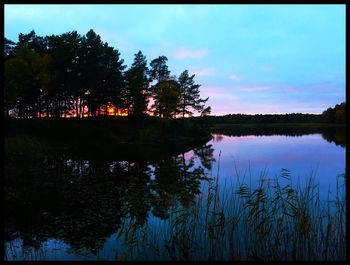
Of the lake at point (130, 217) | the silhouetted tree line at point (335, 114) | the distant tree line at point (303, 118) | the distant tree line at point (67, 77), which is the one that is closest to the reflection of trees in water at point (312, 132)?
the silhouetted tree line at point (335, 114)

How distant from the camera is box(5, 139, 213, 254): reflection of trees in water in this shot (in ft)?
27.5

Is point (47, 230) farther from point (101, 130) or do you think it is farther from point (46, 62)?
point (46, 62)

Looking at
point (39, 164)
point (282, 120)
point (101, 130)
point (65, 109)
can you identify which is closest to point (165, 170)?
point (39, 164)

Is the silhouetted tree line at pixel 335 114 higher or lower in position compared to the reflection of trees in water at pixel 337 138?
higher

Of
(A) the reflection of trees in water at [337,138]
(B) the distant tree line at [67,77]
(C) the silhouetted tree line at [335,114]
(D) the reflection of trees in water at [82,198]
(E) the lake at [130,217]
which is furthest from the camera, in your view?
(C) the silhouetted tree line at [335,114]

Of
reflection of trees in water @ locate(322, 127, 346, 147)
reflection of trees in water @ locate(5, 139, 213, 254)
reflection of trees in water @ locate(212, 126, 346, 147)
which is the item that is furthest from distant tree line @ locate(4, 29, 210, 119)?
reflection of trees in water @ locate(322, 127, 346, 147)

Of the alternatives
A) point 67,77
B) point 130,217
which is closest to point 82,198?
point 130,217

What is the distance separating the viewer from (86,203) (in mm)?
11258

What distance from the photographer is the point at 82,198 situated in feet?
39.4

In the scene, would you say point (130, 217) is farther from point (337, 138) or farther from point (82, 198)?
point (337, 138)

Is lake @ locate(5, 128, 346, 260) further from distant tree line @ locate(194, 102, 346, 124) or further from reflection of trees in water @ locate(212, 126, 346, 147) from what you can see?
distant tree line @ locate(194, 102, 346, 124)

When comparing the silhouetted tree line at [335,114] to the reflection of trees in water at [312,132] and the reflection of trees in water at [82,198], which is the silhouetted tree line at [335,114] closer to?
the reflection of trees in water at [312,132]

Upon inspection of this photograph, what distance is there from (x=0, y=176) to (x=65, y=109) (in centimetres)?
4656

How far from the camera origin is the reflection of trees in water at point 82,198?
27.5 feet
